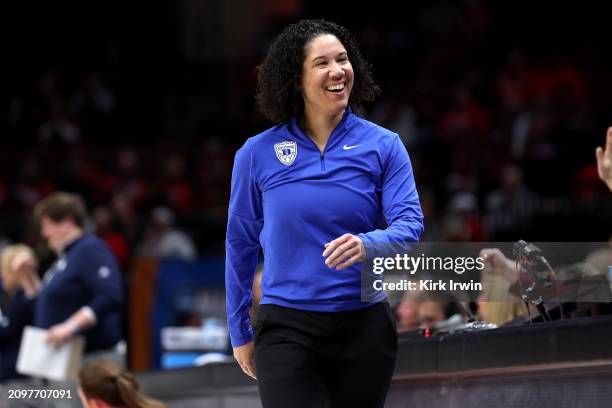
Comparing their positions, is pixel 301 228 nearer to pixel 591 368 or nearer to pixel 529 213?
pixel 591 368

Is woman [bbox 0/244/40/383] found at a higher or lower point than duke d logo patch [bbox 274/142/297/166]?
lower

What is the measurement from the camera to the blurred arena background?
12.8 m

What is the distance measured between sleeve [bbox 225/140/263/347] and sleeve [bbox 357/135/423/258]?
1.50 feet

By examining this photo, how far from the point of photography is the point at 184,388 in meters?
6.89

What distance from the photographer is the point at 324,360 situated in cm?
397

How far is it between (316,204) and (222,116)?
48.6 ft

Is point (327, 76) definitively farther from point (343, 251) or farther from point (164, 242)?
point (164, 242)

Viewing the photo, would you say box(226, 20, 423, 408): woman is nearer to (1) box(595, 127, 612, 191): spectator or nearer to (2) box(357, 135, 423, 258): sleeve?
(2) box(357, 135, 423, 258): sleeve

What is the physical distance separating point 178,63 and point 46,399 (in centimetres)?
1575

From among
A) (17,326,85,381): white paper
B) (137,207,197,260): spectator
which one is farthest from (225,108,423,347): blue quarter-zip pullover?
(137,207,197,260): spectator

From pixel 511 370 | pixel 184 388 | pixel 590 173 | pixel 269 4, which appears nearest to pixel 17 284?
pixel 184 388

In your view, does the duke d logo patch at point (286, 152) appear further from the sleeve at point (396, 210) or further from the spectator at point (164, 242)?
the spectator at point (164, 242)

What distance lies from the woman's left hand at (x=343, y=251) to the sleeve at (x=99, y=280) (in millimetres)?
4439
